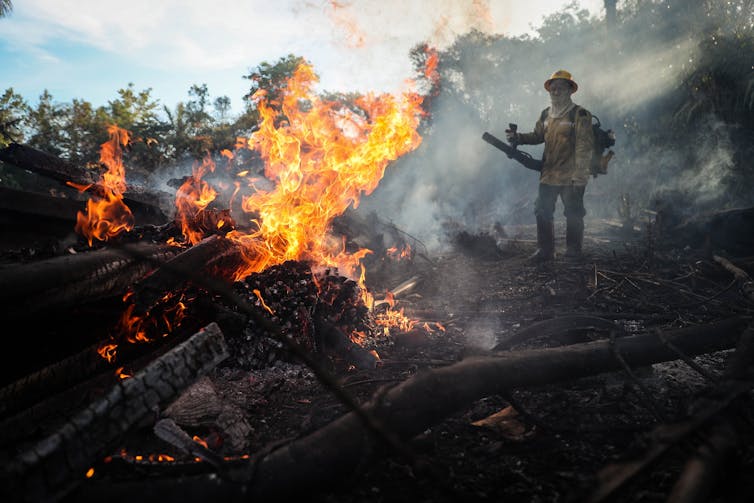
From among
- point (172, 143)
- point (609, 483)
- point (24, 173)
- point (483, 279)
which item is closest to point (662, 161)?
point (483, 279)

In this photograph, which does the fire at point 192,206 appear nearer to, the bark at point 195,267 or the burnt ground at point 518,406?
the bark at point 195,267

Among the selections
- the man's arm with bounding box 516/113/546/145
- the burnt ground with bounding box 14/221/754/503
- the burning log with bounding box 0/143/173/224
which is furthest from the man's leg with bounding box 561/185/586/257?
the burning log with bounding box 0/143/173/224

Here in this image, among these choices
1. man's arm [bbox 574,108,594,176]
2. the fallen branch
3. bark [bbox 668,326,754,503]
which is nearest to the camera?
bark [bbox 668,326,754,503]

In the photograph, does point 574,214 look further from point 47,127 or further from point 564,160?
point 47,127

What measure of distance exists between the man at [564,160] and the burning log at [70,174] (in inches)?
266

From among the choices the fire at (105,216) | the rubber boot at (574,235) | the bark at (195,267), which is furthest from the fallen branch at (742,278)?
the fire at (105,216)

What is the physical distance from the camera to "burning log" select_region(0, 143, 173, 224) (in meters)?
5.11

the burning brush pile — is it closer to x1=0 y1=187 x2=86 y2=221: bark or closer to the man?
x1=0 y1=187 x2=86 y2=221: bark

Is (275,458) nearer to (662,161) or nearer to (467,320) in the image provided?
(467,320)

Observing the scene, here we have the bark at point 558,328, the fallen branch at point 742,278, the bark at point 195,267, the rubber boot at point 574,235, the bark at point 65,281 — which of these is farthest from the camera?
the rubber boot at point 574,235

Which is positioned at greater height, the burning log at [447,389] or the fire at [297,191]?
the fire at [297,191]

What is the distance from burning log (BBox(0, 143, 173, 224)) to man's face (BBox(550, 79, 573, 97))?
708 centimetres

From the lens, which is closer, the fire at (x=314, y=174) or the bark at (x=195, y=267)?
the bark at (x=195, y=267)

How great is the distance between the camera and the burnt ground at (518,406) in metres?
1.76
